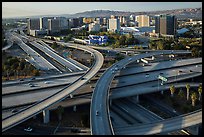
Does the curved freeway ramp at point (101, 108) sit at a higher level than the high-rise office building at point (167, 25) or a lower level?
lower

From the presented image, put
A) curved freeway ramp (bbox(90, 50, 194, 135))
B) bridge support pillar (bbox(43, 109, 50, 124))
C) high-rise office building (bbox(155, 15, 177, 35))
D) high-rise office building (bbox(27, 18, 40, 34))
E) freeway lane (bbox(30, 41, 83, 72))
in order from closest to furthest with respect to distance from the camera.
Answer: curved freeway ramp (bbox(90, 50, 194, 135)) → bridge support pillar (bbox(43, 109, 50, 124)) → freeway lane (bbox(30, 41, 83, 72)) → high-rise office building (bbox(155, 15, 177, 35)) → high-rise office building (bbox(27, 18, 40, 34))

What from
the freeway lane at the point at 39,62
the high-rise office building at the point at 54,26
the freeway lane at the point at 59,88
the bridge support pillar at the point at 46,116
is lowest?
the bridge support pillar at the point at 46,116

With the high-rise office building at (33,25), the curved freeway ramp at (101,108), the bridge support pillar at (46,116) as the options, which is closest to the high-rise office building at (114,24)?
the high-rise office building at (33,25)

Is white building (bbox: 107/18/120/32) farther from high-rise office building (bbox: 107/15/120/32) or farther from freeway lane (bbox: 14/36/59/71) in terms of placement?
freeway lane (bbox: 14/36/59/71)

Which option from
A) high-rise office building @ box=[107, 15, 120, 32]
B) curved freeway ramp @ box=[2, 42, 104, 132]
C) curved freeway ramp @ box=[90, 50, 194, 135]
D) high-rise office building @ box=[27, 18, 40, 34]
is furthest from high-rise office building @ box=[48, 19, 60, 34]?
curved freeway ramp @ box=[2, 42, 104, 132]

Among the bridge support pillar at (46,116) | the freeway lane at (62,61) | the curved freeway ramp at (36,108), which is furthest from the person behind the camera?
the freeway lane at (62,61)

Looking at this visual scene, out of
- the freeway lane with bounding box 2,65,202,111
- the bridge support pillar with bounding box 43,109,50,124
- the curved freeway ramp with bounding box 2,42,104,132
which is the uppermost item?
the curved freeway ramp with bounding box 2,42,104,132

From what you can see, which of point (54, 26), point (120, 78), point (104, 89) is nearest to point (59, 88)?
point (104, 89)

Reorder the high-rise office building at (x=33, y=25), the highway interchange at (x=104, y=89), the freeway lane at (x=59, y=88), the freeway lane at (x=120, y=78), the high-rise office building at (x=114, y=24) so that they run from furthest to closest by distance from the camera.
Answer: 1. the high-rise office building at (x=33, y=25)
2. the high-rise office building at (x=114, y=24)
3. the freeway lane at (x=120, y=78)
4. the freeway lane at (x=59, y=88)
5. the highway interchange at (x=104, y=89)

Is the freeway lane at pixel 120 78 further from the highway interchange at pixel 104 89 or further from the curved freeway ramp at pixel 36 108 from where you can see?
the curved freeway ramp at pixel 36 108

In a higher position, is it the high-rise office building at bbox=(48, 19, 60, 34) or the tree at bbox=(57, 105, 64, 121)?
the high-rise office building at bbox=(48, 19, 60, 34)
